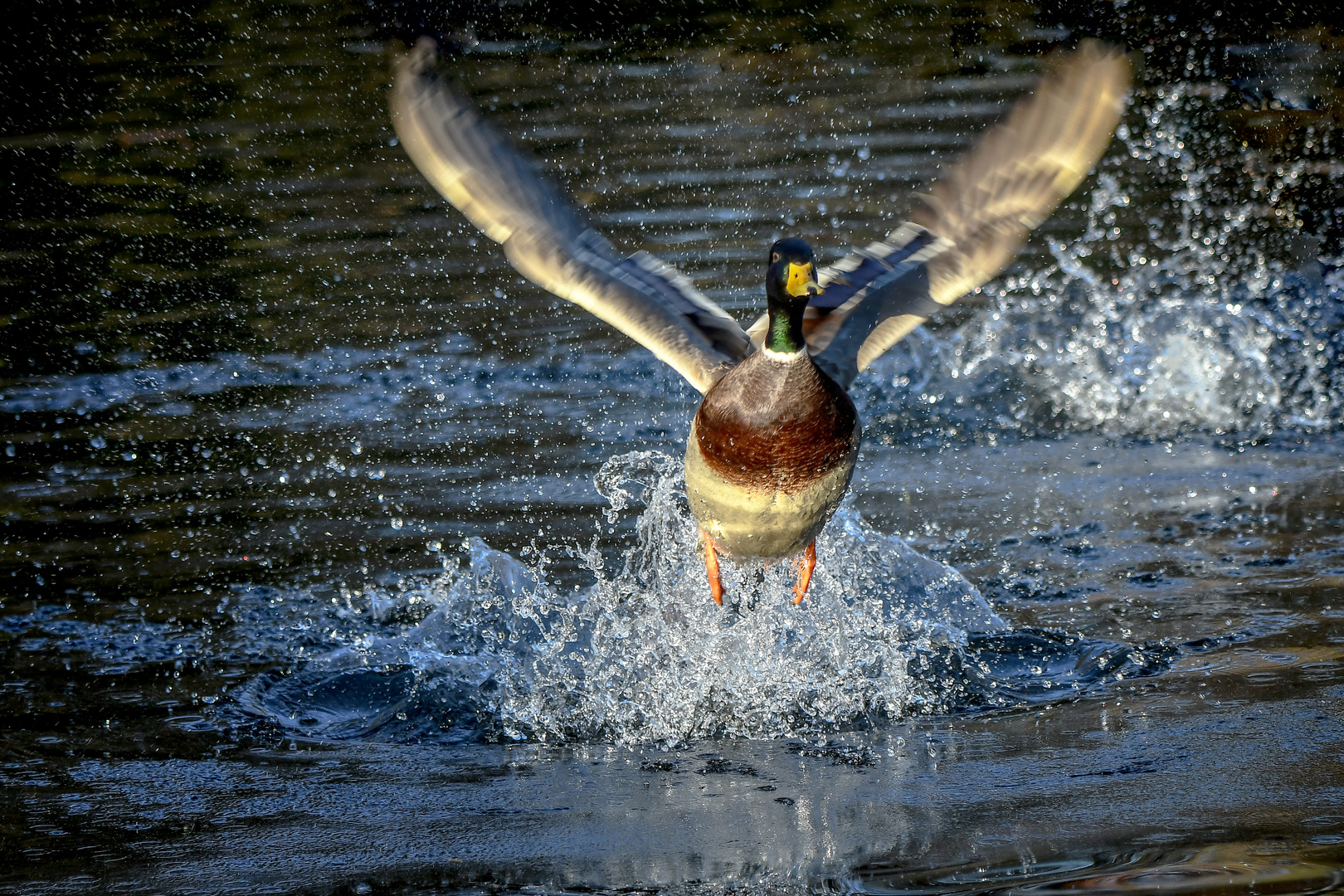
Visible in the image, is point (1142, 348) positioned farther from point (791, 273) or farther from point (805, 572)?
point (791, 273)

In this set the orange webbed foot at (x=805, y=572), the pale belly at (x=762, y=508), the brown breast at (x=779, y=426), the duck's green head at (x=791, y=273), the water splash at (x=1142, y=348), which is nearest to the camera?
the duck's green head at (x=791, y=273)

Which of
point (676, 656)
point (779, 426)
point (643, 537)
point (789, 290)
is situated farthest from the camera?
point (643, 537)

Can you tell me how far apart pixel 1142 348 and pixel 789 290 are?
3819 millimetres

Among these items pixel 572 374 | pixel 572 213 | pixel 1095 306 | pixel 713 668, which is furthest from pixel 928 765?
pixel 1095 306

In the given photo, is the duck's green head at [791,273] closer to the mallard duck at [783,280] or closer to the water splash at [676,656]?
the mallard duck at [783,280]

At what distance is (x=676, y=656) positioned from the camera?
4.99 meters

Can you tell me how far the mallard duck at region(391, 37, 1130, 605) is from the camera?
15.2 feet

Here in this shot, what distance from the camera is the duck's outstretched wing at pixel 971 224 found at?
476 cm

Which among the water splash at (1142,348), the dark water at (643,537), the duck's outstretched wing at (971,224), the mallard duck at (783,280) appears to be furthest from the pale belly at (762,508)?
the water splash at (1142,348)

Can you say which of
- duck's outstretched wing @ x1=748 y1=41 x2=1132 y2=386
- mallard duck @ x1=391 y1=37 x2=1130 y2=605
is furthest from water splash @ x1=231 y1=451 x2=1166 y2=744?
duck's outstretched wing @ x1=748 y1=41 x2=1132 y2=386

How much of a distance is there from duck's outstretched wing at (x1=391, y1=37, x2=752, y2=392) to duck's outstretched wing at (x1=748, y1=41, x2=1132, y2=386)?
393 millimetres

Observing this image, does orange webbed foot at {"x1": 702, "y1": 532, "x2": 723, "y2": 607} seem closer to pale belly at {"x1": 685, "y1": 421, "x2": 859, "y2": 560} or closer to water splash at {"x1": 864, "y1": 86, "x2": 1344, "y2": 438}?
pale belly at {"x1": 685, "y1": 421, "x2": 859, "y2": 560}

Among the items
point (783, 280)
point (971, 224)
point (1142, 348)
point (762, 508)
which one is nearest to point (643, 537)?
point (762, 508)

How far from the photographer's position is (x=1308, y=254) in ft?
29.0
